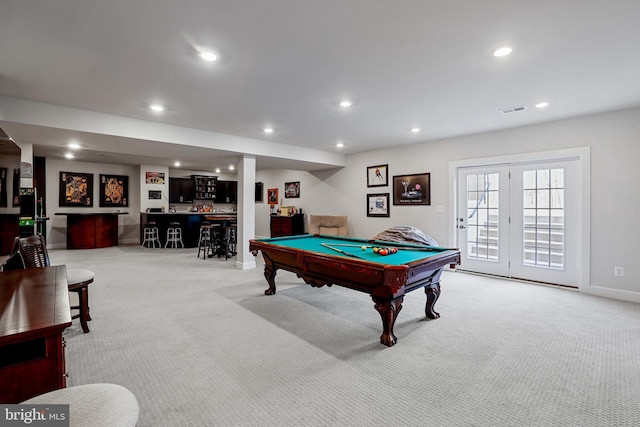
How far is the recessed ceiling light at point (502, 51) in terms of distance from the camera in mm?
2509

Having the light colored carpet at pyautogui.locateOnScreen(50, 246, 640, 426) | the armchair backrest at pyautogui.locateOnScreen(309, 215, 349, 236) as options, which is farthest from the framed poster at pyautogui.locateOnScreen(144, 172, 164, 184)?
the light colored carpet at pyautogui.locateOnScreen(50, 246, 640, 426)

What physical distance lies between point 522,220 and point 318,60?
4267mm

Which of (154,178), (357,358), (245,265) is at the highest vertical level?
(154,178)

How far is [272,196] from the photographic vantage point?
10312mm

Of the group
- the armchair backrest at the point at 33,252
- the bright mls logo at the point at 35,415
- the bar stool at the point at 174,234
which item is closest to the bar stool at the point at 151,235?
the bar stool at the point at 174,234

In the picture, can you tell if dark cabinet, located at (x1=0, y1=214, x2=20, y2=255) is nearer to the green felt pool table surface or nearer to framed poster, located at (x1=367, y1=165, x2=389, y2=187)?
the green felt pool table surface

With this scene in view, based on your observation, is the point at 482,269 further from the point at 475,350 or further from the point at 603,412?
the point at 603,412

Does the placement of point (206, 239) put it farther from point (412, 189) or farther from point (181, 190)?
point (412, 189)

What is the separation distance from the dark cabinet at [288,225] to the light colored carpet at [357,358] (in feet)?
14.4

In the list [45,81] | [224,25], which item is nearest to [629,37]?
[224,25]

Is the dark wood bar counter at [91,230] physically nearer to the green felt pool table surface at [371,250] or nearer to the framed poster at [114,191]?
the framed poster at [114,191]

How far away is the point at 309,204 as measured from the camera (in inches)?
346

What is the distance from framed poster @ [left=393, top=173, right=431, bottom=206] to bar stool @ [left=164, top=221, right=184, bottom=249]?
20.0 ft

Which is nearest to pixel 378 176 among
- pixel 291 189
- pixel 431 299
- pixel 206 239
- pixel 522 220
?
pixel 522 220
